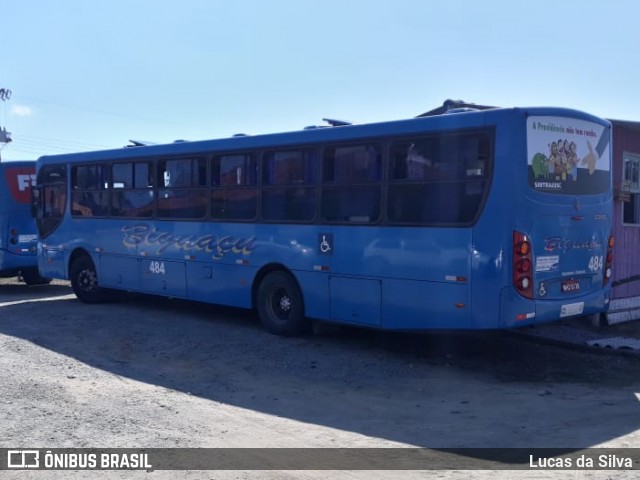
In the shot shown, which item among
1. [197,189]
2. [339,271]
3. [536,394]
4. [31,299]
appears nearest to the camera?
[536,394]

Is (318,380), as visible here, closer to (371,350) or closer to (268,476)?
(371,350)

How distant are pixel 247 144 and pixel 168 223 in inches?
96.9

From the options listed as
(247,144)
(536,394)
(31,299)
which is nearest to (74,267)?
(31,299)

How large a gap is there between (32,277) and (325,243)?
38.1 feet

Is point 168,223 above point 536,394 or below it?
above

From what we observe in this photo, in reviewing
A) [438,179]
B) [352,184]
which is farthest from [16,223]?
[438,179]

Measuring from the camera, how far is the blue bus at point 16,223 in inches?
703

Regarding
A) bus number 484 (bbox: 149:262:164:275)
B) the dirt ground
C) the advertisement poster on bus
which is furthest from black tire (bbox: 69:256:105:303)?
the advertisement poster on bus

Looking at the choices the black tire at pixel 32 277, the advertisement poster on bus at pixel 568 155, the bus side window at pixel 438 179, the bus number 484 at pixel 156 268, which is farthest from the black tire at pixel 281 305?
the black tire at pixel 32 277

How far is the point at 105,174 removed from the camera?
1441 centimetres

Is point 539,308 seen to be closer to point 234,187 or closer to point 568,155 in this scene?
point 568,155

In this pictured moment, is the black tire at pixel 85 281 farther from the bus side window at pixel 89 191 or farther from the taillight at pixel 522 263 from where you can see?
the taillight at pixel 522 263

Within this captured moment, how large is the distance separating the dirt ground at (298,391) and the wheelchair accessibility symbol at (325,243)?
55.6 inches

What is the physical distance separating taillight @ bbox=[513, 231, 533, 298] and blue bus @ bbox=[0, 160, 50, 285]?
1356 centimetres
